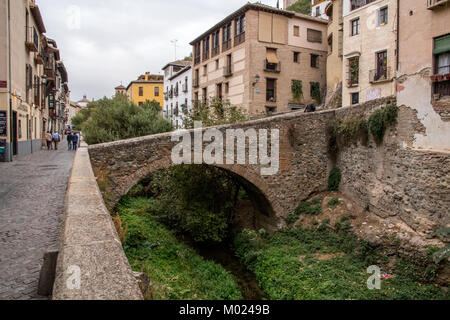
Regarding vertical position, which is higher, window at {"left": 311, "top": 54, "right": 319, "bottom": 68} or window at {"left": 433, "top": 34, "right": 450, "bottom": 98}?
window at {"left": 311, "top": 54, "right": 319, "bottom": 68}

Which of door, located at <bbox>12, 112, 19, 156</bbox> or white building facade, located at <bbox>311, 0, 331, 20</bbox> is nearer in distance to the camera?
door, located at <bbox>12, 112, 19, 156</bbox>

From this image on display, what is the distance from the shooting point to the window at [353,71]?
18875 millimetres

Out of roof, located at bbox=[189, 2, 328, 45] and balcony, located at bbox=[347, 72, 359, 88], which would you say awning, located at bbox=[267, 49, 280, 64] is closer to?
Answer: roof, located at bbox=[189, 2, 328, 45]

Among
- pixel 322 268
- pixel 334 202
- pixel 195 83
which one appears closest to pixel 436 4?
pixel 334 202

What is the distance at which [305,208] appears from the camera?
11.8 metres

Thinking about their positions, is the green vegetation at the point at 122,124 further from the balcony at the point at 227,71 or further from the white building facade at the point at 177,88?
the white building facade at the point at 177,88

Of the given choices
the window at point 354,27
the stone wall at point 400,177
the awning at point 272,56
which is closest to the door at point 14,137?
the stone wall at point 400,177

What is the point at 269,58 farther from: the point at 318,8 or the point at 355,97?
the point at 318,8

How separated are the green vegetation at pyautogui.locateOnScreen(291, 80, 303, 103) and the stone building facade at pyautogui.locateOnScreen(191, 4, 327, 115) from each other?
0.45ft

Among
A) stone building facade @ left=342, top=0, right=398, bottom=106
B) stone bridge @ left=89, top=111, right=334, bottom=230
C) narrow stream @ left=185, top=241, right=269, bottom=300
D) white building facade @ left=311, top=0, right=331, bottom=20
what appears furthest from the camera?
white building facade @ left=311, top=0, right=331, bottom=20

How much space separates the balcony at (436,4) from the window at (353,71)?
7.71 m

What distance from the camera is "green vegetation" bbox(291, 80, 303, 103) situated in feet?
80.1

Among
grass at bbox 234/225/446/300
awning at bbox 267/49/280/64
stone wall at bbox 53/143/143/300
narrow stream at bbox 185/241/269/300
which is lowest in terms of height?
narrow stream at bbox 185/241/269/300

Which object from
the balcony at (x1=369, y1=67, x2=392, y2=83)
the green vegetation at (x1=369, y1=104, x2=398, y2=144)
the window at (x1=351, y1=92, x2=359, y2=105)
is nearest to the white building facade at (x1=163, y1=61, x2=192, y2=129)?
the window at (x1=351, y1=92, x2=359, y2=105)
